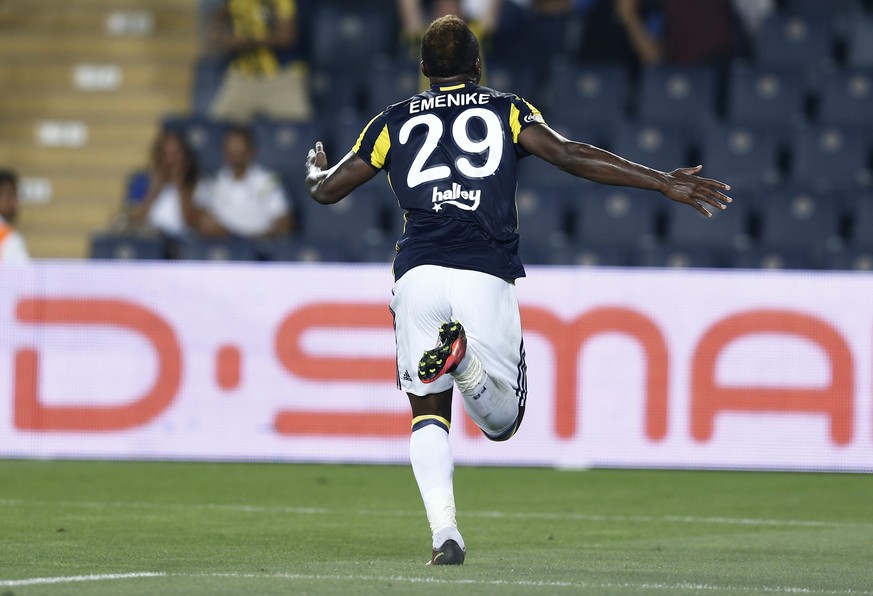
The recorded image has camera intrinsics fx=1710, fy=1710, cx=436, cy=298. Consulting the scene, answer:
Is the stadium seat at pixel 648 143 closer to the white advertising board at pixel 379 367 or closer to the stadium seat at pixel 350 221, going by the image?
the stadium seat at pixel 350 221

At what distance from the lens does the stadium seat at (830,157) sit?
13.5m

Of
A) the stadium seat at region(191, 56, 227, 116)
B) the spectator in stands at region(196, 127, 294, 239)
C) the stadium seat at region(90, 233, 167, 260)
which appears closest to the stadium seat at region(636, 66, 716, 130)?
the spectator in stands at region(196, 127, 294, 239)

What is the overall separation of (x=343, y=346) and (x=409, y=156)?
4.74 meters

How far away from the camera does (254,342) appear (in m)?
11.1

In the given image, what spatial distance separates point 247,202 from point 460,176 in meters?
7.40

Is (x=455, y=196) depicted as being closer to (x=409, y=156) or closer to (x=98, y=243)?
(x=409, y=156)

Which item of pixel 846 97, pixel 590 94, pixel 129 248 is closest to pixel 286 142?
pixel 129 248

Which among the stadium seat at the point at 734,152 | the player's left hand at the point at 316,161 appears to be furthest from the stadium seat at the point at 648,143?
the player's left hand at the point at 316,161

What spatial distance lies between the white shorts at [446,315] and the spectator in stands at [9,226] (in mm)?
5763

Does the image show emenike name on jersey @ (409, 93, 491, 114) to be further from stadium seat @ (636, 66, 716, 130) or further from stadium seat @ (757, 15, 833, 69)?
stadium seat @ (757, 15, 833, 69)

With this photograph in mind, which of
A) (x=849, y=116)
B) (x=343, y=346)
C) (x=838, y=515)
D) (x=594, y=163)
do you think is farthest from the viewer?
(x=849, y=116)

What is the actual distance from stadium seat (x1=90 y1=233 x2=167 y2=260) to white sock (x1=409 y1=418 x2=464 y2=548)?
6991 millimetres

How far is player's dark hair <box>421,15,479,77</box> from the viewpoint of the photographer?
629 cm

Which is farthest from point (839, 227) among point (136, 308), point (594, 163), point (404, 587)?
point (404, 587)
